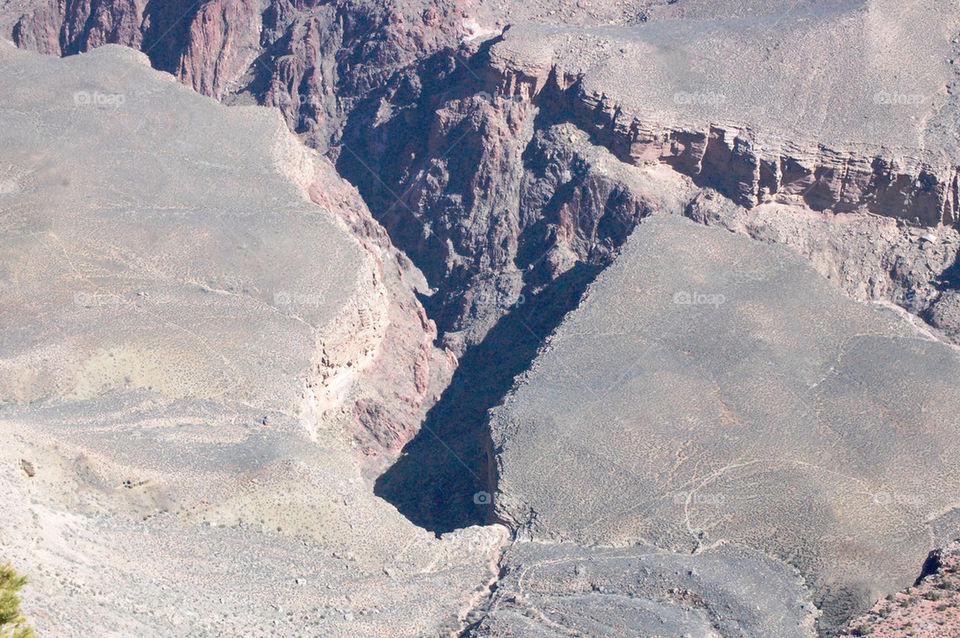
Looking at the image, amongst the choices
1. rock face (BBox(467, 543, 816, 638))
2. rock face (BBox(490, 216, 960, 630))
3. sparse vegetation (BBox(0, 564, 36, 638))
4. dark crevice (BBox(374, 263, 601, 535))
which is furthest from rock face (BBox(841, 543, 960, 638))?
sparse vegetation (BBox(0, 564, 36, 638))

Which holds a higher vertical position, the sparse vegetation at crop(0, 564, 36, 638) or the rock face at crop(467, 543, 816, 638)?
the sparse vegetation at crop(0, 564, 36, 638)

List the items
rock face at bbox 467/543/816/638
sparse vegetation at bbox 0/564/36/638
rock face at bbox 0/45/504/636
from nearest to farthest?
sparse vegetation at bbox 0/564/36/638 → rock face at bbox 0/45/504/636 → rock face at bbox 467/543/816/638

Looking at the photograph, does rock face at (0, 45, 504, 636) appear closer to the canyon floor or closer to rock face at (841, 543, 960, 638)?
the canyon floor

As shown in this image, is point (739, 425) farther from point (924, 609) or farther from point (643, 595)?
point (924, 609)

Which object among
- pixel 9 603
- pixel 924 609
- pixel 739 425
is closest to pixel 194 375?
pixel 739 425

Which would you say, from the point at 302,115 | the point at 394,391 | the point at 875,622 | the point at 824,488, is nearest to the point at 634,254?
the point at 394,391
